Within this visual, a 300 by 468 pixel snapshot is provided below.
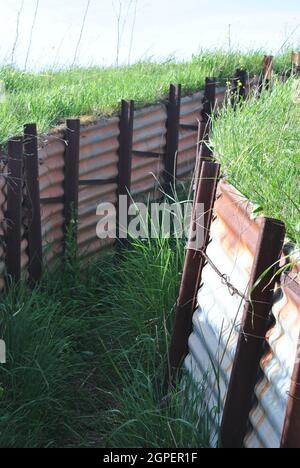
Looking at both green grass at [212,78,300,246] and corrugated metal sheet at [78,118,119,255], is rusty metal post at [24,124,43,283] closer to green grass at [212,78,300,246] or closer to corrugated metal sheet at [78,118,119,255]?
corrugated metal sheet at [78,118,119,255]

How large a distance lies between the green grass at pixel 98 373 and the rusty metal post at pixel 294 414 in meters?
0.80

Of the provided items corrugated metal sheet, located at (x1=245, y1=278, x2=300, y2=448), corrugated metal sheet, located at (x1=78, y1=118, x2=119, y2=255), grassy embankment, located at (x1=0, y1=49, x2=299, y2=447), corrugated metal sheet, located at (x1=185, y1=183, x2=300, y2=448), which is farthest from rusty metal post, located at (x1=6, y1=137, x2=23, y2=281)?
corrugated metal sheet, located at (x1=245, y1=278, x2=300, y2=448)

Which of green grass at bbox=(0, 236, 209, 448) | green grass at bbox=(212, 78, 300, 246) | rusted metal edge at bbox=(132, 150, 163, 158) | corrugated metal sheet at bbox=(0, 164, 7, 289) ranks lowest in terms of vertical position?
green grass at bbox=(0, 236, 209, 448)

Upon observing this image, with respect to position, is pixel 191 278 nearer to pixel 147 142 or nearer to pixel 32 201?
pixel 32 201

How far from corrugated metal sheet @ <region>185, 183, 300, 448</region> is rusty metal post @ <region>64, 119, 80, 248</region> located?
2.85m

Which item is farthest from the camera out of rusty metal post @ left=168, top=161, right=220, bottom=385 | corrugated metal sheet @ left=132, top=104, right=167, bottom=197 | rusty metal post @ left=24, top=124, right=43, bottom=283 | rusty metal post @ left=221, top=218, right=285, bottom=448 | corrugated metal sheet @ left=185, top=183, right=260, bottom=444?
corrugated metal sheet @ left=132, top=104, right=167, bottom=197

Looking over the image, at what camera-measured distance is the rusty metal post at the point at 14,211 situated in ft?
21.8

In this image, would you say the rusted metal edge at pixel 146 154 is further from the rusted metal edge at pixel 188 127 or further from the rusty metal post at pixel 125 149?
the rusted metal edge at pixel 188 127

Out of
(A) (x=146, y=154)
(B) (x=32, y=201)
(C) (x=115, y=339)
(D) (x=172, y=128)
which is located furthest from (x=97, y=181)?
(C) (x=115, y=339)

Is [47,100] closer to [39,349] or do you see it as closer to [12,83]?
[12,83]

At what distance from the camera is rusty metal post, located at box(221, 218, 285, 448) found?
4.00 m

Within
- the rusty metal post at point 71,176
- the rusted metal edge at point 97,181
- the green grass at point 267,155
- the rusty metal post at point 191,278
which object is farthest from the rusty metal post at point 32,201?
the rusty metal post at point 191,278
